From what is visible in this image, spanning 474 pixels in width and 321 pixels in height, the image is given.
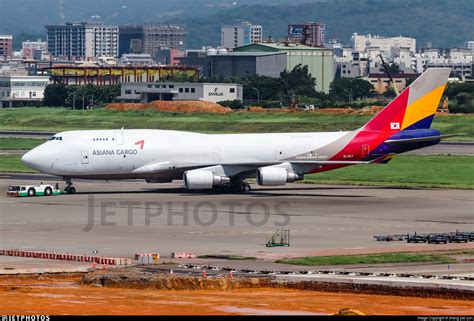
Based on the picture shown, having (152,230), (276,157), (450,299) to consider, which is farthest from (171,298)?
(276,157)

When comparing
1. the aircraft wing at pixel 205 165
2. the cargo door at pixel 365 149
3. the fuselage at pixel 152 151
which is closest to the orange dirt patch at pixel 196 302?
the fuselage at pixel 152 151

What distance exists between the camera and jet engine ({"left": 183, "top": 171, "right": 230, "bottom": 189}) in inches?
3782

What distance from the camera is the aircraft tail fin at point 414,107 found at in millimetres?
102188

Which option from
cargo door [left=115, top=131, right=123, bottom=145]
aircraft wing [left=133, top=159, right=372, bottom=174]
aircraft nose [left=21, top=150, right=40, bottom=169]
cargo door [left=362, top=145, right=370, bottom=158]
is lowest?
aircraft wing [left=133, top=159, right=372, bottom=174]

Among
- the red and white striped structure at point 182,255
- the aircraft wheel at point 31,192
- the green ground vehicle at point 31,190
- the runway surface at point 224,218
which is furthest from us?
the aircraft wheel at point 31,192

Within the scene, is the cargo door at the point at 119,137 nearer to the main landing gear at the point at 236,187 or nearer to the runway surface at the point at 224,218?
the runway surface at the point at 224,218

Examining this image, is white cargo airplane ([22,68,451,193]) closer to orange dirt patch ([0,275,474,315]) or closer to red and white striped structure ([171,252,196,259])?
red and white striped structure ([171,252,196,259])

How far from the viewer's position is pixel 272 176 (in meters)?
96.8

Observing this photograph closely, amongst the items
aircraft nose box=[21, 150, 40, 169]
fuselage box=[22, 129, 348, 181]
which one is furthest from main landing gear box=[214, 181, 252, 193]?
aircraft nose box=[21, 150, 40, 169]

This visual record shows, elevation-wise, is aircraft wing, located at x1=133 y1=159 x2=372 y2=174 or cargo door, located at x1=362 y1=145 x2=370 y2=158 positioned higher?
cargo door, located at x1=362 y1=145 x2=370 y2=158

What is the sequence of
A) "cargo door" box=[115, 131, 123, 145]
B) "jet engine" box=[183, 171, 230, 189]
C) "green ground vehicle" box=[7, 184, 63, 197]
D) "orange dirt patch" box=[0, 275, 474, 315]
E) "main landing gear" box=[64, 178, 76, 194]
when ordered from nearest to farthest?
"orange dirt patch" box=[0, 275, 474, 315] < "jet engine" box=[183, 171, 230, 189] < "cargo door" box=[115, 131, 123, 145] < "green ground vehicle" box=[7, 184, 63, 197] < "main landing gear" box=[64, 178, 76, 194]

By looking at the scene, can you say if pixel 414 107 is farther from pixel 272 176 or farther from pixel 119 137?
pixel 119 137

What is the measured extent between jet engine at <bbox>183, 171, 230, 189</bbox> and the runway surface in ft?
2.71

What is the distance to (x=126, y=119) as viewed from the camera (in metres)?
199
